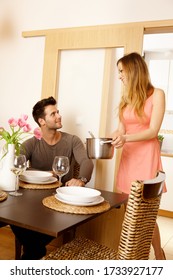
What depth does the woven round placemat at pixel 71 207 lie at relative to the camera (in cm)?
149

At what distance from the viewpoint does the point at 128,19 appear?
2709 millimetres

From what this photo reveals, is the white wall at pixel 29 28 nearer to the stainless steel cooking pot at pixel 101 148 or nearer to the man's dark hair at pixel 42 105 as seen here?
the man's dark hair at pixel 42 105

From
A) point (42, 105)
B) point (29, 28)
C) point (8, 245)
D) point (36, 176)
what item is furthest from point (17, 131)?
point (29, 28)

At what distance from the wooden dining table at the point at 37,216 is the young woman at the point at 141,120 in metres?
0.59

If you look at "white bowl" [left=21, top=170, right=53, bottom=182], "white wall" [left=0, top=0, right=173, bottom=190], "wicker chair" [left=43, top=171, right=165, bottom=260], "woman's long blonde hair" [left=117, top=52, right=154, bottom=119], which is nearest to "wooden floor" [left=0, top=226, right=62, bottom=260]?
"white bowl" [left=21, top=170, right=53, bottom=182]

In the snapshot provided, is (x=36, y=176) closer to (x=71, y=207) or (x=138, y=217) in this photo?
(x=71, y=207)

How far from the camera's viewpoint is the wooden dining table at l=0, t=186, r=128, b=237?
1.28 metres

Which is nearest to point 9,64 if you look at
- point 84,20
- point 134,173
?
point 84,20

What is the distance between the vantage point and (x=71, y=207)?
1.53m

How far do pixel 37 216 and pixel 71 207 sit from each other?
0.62ft

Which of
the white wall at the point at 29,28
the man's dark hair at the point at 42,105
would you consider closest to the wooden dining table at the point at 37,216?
the man's dark hair at the point at 42,105
